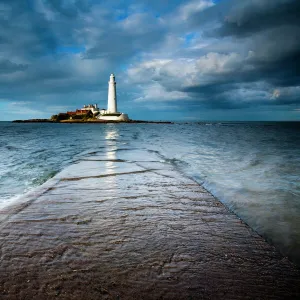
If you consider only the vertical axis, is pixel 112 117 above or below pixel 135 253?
above

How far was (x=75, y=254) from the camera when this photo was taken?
2580 millimetres

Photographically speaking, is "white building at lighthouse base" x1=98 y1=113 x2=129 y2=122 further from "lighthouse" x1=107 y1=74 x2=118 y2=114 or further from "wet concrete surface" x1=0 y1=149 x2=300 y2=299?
"wet concrete surface" x1=0 y1=149 x2=300 y2=299

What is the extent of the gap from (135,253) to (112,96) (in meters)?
95.8

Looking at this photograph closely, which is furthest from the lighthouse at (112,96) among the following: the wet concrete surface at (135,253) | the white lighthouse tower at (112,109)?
the wet concrete surface at (135,253)

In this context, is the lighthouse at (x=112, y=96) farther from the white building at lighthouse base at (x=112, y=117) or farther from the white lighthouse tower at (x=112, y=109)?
the white building at lighthouse base at (x=112, y=117)

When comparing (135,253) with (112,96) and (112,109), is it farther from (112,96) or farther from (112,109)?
(112,109)

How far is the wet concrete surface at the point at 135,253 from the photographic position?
80.4 inches

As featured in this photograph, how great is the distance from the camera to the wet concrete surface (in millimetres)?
2041

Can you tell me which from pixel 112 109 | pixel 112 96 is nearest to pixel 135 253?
pixel 112 96

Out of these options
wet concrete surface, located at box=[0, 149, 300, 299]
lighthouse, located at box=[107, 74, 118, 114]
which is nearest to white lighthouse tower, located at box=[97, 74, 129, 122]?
lighthouse, located at box=[107, 74, 118, 114]

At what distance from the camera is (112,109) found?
99.6 metres

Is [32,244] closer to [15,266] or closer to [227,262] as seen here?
[15,266]

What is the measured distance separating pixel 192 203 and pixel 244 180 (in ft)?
11.7

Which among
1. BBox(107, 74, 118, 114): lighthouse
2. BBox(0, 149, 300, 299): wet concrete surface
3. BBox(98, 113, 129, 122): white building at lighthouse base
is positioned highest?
BBox(107, 74, 118, 114): lighthouse
